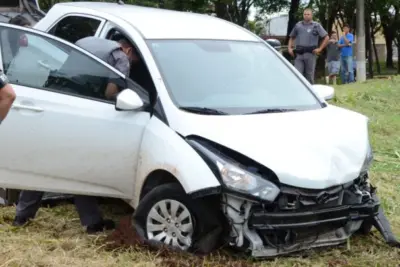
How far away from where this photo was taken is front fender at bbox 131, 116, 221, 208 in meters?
4.50

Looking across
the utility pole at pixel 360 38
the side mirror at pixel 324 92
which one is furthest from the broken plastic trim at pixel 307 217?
the utility pole at pixel 360 38

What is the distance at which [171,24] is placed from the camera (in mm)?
5859

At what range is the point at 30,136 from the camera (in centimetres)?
526

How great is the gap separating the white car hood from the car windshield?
0.22m

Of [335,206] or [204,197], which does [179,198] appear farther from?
[335,206]

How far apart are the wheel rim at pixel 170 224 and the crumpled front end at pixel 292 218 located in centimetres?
32

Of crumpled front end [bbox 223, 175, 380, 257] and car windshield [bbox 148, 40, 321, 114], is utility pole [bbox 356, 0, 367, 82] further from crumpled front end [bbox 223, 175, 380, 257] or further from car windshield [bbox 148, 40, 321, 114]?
crumpled front end [bbox 223, 175, 380, 257]

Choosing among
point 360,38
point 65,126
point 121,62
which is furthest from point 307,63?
point 360,38

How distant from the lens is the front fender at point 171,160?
177 inches

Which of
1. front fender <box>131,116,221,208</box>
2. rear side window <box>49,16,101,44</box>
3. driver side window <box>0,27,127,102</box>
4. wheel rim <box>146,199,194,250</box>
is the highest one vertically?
rear side window <box>49,16,101,44</box>

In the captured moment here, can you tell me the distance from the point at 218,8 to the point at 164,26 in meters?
24.7

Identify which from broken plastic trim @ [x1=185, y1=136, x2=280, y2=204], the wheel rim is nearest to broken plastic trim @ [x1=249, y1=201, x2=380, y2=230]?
broken plastic trim @ [x1=185, y1=136, x2=280, y2=204]

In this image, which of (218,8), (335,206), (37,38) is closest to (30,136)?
(37,38)

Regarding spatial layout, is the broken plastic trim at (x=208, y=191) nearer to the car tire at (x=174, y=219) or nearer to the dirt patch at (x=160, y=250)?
the car tire at (x=174, y=219)
